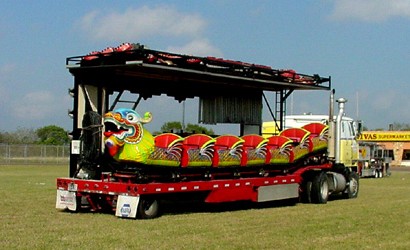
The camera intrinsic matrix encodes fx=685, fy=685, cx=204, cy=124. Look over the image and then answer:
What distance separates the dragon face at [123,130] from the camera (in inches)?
596

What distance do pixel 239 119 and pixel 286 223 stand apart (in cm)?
791

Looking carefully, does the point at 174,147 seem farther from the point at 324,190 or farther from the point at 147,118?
the point at 324,190

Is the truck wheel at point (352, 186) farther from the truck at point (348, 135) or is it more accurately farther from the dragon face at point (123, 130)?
the dragon face at point (123, 130)

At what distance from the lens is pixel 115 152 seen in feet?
50.2

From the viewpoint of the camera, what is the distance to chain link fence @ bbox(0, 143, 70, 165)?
203 ft

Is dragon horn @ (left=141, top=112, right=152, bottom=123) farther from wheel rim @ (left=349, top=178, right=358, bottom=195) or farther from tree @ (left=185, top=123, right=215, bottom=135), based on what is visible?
wheel rim @ (left=349, top=178, right=358, bottom=195)

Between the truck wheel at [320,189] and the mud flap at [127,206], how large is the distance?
7.44 m

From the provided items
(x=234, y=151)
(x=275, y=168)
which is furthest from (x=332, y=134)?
(x=234, y=151)

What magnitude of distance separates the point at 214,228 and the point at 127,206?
2.30 meters

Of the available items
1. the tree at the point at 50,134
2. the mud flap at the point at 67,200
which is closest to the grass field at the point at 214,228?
the mud flap at the point at 67,200

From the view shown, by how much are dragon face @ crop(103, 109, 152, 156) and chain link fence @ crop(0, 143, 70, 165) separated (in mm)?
47915

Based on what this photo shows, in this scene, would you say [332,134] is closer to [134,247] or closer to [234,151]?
[234,151]

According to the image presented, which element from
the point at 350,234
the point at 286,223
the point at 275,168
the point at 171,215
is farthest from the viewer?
the point at 275,168

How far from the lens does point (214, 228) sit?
45.4ft
